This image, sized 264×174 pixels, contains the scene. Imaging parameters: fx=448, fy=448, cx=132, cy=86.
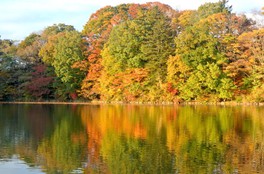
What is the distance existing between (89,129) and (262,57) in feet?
73.6

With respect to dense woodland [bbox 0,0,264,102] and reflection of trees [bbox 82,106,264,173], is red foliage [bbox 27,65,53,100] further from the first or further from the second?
reflection of trees [bbox 82,106,264,173]

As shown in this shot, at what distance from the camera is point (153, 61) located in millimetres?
43531

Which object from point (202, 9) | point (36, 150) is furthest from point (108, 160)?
point (202, 9)

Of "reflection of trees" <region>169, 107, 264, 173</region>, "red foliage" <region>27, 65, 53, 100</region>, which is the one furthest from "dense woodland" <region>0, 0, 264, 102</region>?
"reflection of trees" <region>169, 107, 264, 173</region>

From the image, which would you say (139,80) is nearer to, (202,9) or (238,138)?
(202,9)

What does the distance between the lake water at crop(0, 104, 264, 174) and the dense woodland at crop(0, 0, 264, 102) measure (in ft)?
49.8

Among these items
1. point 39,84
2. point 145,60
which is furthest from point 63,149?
point 39,84

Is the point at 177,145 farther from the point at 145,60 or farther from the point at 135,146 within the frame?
the point at 145,60

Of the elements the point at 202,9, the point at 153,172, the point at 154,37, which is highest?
the point at 202,9

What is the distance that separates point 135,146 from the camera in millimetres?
16688

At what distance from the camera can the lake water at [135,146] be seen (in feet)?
43.0

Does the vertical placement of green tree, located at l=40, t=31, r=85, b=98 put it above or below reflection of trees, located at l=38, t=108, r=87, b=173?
above

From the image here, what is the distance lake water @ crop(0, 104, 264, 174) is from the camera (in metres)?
13.1

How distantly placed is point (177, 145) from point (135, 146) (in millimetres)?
1576
